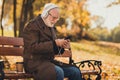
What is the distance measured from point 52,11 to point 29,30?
459 millimetres

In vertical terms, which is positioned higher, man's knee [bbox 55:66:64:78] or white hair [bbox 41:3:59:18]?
white hair [bbox 41:3:59:18]

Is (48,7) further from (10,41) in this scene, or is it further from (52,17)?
(10,41)

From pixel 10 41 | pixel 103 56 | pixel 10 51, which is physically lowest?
pixel 103 56

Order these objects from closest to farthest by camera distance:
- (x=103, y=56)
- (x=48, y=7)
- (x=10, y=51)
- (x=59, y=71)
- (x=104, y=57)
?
1. (x=59, y=71)
2. (x=48, y=7)
3. (x=10, y=51)
4. (x=104, y=57)
5. (x=103, y=56)

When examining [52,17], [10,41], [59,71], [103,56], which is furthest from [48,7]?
[103,56]

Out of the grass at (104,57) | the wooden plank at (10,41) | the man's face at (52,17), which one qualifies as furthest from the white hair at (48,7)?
the grass at (104,57)

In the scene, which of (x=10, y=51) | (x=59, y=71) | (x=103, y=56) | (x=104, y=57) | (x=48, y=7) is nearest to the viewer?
(x=59, y=71)

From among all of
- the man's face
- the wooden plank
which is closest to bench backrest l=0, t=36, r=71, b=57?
the wooden plank

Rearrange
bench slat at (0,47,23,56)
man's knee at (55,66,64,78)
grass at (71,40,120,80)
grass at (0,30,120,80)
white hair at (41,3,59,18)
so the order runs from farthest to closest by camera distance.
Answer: grass at (0,30,120,80) → grass at (71,40,120,80) → bench slat at (0,47,23,56) → white hair at (41,3,59,18) → man's knee at (55,66,64,78)

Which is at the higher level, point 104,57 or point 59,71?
point 59,71

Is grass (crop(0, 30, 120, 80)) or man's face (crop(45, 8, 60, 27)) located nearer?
man's face (crop(45, 8, 60, 27))

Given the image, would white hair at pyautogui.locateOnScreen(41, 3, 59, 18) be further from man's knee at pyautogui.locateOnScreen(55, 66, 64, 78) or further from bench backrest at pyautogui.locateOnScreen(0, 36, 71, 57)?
bench backrest at pyautogui.locateOnScreen(0, 36, 71, 57)

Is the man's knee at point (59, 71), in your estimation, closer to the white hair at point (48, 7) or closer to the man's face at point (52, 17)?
the man's face at point (52, 17)

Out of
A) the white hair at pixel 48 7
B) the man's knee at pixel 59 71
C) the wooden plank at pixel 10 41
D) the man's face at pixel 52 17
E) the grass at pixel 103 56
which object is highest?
the white hair at pixel 48 7
